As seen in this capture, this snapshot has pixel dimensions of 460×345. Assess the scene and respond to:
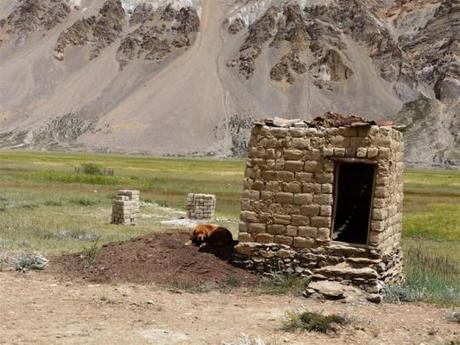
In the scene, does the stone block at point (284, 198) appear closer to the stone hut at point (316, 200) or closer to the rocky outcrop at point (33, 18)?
the stone hut at point (316, 200)

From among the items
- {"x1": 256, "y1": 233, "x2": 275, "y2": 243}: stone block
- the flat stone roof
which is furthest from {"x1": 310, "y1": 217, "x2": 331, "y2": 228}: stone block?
the flat stone roof

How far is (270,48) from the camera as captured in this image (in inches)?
5960

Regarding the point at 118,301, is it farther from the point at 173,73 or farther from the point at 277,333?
the point at 173,73

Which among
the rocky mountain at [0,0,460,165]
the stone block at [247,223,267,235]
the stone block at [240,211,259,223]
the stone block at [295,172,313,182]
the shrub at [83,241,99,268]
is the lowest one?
the shrub at [83,241,99,268]

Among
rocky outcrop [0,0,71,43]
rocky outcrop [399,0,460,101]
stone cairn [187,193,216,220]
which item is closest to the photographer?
stone cairn [187,193,216,220]

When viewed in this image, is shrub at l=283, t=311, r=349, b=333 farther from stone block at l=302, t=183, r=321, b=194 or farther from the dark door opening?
the dark door opening

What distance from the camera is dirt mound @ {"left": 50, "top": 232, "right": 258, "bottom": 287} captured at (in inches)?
555

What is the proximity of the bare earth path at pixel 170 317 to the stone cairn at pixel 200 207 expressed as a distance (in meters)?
15.2

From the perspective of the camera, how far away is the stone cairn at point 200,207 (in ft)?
94.7

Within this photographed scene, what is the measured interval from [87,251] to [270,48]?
458 ft

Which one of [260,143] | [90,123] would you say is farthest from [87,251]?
[90,123]

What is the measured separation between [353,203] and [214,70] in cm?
12629

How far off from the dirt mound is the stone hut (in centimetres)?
69

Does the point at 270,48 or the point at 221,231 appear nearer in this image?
the point at 221,231
